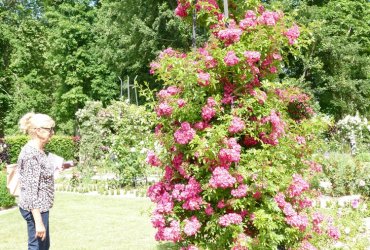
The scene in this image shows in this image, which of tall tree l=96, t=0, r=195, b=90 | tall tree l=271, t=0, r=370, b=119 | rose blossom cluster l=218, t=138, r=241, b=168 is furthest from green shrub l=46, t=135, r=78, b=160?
rose blossom cluster l=218, t=138, r=241, b=168

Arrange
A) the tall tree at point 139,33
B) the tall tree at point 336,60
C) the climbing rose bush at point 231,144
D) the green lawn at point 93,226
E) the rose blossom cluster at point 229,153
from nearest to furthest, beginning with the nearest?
the rose blossom cluster at point 229,153, the climbing rose bush at point 231,144, the green lawn at point 93,226, the tall tree at point 139,33, the tall tree at point 336,60

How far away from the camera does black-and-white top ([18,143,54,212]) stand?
3816mm

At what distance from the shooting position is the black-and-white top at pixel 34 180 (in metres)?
3.82

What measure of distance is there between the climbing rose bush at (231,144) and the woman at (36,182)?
108 centimetres

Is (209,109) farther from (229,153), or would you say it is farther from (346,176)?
(346,176)

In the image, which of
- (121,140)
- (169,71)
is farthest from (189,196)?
(121,140)

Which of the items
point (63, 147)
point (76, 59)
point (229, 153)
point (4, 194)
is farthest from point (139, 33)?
point (229, 153)

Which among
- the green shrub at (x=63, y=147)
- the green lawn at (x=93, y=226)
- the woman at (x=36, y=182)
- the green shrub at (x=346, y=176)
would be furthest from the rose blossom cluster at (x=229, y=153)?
the green shrub at (x=63, y=147)

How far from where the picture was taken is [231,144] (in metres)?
3.90

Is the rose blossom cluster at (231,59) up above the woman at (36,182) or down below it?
above

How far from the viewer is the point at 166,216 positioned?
A: 4312 millimetres

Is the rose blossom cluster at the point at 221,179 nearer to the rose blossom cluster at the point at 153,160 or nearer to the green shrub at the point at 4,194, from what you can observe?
the rose blossom cluster at the point at 153,160

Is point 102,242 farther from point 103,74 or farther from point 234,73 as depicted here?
point 103,74

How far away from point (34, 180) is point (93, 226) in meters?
4.25
